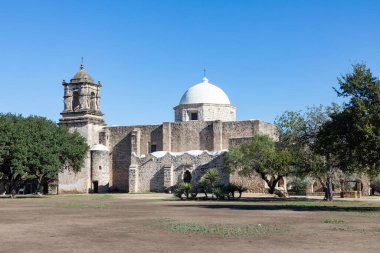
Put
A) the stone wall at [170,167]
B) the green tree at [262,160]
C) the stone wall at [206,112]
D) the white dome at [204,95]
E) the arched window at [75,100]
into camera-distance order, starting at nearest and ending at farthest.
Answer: the green tree at [262,160] < the stone wall at [170,167] < the arched window at [75,100] < the stone wall at [206,112] < the white dome at [204,95]

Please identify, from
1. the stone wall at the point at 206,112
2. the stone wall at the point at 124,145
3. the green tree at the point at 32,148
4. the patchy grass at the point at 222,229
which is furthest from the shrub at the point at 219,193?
the stone wall at the point at 206,112

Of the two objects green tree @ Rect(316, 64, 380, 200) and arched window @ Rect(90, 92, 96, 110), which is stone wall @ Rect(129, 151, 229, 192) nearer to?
arched window @ Rect(90, 92, 96, 110)

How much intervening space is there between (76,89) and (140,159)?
445 inches

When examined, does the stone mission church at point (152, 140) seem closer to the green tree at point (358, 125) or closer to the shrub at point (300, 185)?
the shrub at point (300, 185)

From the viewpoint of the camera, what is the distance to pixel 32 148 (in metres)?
41.0

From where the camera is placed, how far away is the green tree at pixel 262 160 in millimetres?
37219

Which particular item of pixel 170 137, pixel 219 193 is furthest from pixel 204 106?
pixel 219 193

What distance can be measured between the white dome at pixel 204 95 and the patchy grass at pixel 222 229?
4480 cm

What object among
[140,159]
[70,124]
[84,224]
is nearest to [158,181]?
[140,159]

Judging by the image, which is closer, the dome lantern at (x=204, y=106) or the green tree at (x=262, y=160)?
the green tree at (x=262, y=160)

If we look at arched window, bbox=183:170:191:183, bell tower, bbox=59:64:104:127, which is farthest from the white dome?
arched window, bbox=183:170:191:183

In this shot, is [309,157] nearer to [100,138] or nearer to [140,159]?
[140,159]

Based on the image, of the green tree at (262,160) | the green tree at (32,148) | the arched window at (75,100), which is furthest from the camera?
the arched window at (75,100)

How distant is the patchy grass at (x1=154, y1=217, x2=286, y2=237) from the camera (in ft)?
44.4
